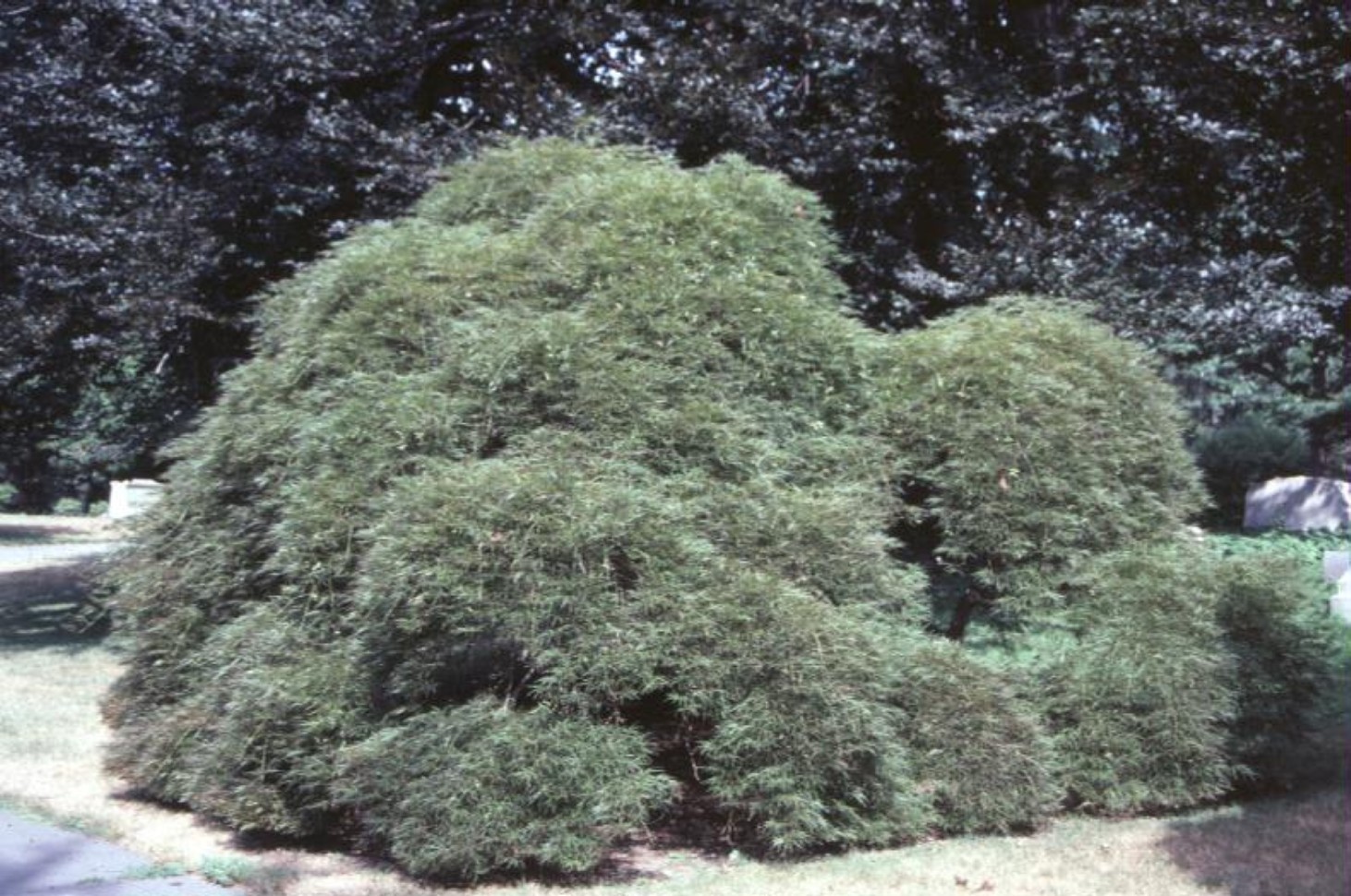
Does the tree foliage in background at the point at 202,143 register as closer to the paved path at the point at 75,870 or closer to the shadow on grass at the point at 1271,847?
the paved path at the point at 75,870

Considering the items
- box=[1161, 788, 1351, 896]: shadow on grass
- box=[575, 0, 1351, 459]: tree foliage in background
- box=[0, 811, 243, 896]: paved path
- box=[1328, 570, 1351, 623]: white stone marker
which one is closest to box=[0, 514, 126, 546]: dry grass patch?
box=[575, 0, 1351, 459]: tree foliage in background

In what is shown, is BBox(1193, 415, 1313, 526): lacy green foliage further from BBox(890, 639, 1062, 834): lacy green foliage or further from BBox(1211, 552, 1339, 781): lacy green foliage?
BBox(890, 639, 1062, 834): lacy green foliage

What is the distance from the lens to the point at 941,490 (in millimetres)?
8328

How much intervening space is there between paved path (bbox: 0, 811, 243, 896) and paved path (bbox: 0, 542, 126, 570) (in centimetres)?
1518

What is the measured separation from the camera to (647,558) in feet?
22.1

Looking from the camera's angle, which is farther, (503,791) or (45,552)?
(45,552)

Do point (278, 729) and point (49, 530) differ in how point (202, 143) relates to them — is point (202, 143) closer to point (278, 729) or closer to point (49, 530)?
point (278, 729)

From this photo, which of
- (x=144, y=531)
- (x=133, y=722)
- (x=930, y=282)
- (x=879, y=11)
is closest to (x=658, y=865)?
(x=133, y=722)

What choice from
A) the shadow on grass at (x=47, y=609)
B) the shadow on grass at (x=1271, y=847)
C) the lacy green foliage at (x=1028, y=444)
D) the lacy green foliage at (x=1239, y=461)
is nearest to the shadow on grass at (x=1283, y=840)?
the shadow on grass at (x=1271, y=847)

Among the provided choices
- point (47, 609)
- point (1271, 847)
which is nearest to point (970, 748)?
point (1271, 847)

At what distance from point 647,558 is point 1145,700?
269 cm

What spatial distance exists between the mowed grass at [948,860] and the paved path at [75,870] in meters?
0.13

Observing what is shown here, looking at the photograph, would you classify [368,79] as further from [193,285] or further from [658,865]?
[658,865]

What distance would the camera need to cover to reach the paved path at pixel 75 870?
612 cm
